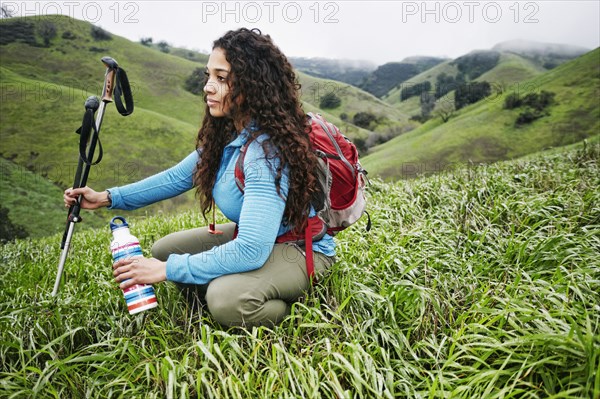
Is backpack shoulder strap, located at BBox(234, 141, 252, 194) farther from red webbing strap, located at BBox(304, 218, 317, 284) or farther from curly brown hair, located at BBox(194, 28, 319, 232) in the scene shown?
red webbing strap, located at BBox(304, 218, 317, 284)

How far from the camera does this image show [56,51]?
64875mm

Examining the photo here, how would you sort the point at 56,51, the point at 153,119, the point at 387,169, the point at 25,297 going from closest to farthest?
the point at 25,297 < the point at 387,169 < the point at 153,119 < the point at 56,51

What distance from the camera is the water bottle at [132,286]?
263 centimetres

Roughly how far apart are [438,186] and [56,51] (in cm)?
7876

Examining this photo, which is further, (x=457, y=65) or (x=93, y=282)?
(x=457, y=65)

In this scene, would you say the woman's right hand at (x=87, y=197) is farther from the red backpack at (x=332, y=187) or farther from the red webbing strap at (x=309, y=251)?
the red webbing strap at (x=309, y=251)

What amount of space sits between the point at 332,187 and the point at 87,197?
212 centimetres

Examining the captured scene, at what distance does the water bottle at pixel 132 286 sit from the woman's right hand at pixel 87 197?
0.53m

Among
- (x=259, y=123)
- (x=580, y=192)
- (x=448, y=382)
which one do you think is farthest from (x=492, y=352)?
(x=580, y=192)

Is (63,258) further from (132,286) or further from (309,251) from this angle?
(309,251)

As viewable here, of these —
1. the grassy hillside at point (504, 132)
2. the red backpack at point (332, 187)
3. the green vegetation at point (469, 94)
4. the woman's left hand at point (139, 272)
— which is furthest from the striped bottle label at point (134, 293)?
the green vegetation at point (469, 94)

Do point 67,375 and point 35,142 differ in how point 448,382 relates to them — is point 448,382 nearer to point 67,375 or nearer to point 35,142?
point 67,375

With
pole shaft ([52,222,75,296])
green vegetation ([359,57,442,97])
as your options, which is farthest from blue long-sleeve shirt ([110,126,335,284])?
green vegetation ([359,57,442,97])

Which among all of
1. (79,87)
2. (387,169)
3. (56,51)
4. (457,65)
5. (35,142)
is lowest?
(387,169)
